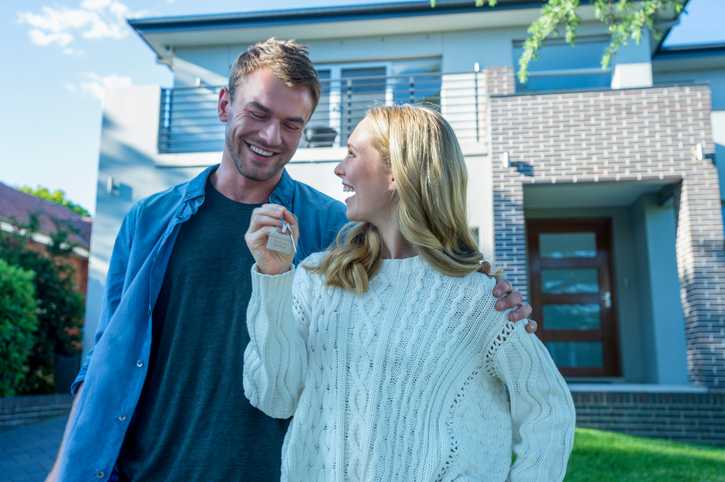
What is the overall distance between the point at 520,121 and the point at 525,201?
1697 millimetres

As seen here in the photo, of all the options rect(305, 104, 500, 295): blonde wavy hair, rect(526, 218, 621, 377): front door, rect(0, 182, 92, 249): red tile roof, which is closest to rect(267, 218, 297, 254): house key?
rect(305, 104, 500, 295): blonde wavy hair

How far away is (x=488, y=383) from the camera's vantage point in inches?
65.4

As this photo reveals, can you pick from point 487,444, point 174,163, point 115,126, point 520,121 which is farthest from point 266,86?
point 115,126

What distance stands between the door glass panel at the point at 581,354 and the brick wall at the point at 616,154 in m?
2.00

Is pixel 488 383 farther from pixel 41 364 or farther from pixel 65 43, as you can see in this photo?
pixel 65 43

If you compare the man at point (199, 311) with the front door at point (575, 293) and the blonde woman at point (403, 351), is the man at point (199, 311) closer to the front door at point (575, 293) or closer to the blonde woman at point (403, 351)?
the blonde woman at point (403, 351)

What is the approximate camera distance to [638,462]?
5270 millimetres

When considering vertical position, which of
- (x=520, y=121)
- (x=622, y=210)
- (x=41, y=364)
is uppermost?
(x=520, y=121)

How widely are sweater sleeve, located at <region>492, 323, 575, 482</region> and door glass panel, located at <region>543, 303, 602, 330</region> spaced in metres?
8.62

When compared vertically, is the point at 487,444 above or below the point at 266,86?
below

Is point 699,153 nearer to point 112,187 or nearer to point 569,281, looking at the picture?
point 569,281

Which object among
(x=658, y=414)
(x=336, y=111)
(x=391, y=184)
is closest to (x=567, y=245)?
(x=658, y=414)

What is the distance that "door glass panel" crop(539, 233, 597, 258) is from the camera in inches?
393

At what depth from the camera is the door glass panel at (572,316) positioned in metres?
9.74
